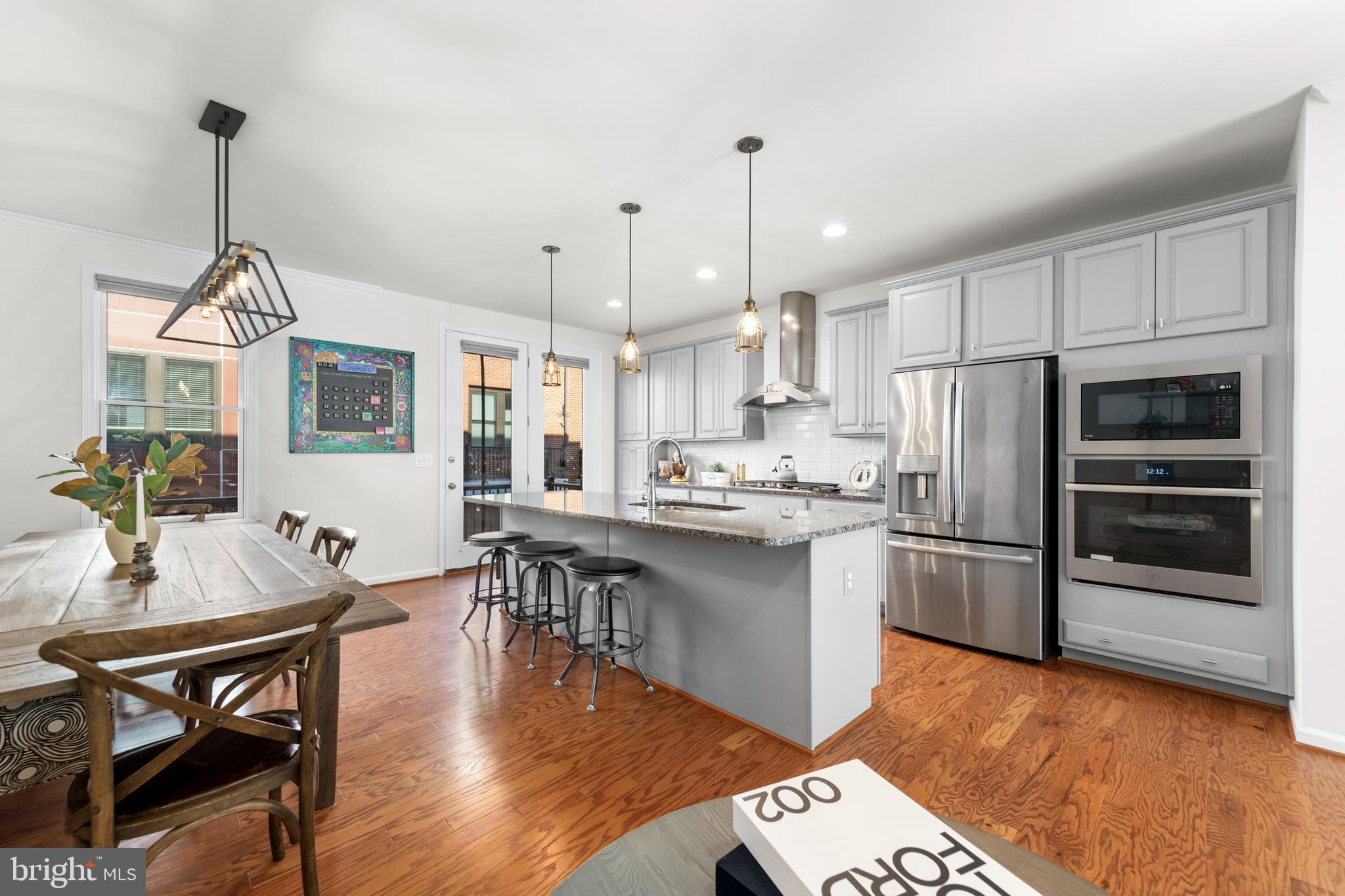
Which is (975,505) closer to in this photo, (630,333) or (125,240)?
(630,333)

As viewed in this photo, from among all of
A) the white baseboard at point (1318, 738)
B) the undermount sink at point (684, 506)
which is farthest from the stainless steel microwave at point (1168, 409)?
the undermount sink at point (684, 506)

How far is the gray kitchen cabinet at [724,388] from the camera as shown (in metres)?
5.50

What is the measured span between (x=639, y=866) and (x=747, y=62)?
8.03 feet

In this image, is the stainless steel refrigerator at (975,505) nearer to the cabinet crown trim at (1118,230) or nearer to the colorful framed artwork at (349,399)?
the cabinet crown trim at (1118,230)

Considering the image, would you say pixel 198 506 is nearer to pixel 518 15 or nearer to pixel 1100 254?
pixel 518 15

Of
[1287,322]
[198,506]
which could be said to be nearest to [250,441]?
[198,506]

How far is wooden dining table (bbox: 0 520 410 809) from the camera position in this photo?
1214 mm

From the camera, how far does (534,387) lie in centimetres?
608

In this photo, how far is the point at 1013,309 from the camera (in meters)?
3.42

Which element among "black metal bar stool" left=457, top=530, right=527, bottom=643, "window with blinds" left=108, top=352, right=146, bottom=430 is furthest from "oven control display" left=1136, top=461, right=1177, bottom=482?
"window with blinds" left=108, top=352, right=146, bottom=430

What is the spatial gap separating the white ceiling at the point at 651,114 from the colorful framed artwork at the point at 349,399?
1144mm

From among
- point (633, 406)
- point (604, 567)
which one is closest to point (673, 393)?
point (633, 406)

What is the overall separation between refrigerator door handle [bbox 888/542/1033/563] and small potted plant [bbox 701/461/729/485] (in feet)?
6.79

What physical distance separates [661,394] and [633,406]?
1.53 ft
